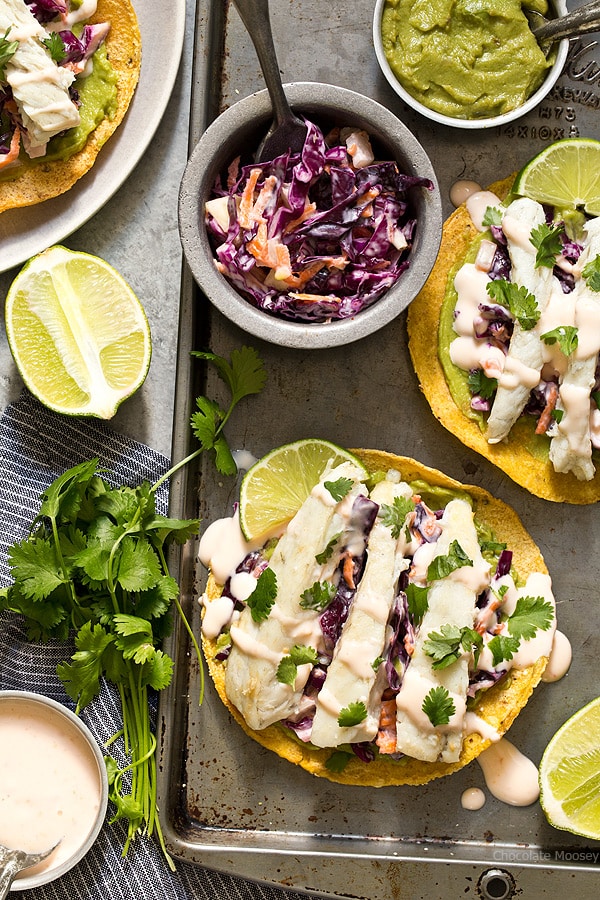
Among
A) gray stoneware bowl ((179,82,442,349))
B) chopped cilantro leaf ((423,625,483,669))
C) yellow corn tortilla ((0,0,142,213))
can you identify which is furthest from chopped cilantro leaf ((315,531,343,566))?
yellow corn tortilla ((0,0,142,213))

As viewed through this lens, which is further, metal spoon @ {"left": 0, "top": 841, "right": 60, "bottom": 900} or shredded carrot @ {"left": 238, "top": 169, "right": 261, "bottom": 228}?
metal spoon @ {"left": 0, "top": 841, "right": 60, "bottom": 900}

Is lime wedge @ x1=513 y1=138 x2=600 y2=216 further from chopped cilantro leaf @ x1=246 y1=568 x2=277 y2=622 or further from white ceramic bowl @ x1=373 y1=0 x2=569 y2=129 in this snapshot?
chopped cilantro leaf @ x1=246 y1=568 x2=277 y2=622

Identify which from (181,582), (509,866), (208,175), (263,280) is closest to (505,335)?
(263,280)

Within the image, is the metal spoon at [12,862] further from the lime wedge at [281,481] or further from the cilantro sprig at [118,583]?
the lime wedge at [281,481]

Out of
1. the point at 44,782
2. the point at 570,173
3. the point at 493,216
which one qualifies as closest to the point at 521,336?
the point at 493,216

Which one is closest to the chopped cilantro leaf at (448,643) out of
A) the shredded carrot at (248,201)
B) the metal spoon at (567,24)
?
the shredded carrot at (248,201)

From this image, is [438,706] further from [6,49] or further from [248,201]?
[6,49]
